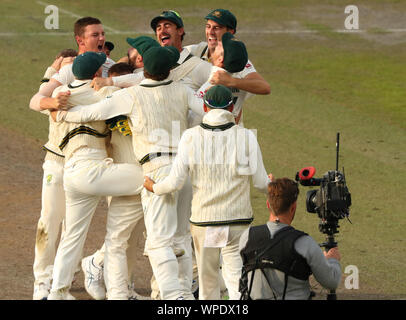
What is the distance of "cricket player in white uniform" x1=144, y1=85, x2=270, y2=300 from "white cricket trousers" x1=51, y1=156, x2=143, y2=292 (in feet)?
2.30

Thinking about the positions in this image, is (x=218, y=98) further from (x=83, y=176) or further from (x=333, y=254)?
(x=333, y=254)

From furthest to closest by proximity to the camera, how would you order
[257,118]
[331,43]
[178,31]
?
1. [331,43]
2. [257,118]
3. [178,31]

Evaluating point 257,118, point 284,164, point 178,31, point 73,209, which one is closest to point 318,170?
point 284,164

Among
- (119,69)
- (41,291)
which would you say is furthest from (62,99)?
(41,291)

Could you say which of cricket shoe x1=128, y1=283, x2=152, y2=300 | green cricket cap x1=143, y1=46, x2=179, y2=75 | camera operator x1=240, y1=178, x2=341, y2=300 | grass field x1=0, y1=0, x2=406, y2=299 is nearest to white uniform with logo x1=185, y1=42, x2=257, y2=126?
green cricket cap x1=143, y1=46, x2=179, y2=75

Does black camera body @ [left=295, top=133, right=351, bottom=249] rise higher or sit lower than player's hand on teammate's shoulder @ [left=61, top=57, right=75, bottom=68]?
lower

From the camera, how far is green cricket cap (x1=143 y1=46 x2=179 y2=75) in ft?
26.1

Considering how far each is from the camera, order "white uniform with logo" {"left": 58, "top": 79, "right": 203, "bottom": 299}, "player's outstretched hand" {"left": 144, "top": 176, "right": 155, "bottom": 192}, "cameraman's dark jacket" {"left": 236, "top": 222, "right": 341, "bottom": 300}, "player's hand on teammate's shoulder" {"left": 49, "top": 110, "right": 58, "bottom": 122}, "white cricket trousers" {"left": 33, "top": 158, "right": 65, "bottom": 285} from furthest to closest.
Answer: "white cricket trousers" {"left": 33, "top": 158, "right": 65, "bottom": 285} < "player's hand on teammate's shoulder" {"left": 49, "top": 110, "right": 58, "bottom": 122} < "white uniform with logo" {"left": 58, "top": 79, "right": 203, "bottom": 299} < "player's outstretched hand" {"left": 144, "top": 176, "right": 155, "bottom": 192} < "cameraman's dark jacket" {"left": 236, "top": 222, "right": 341, "bottom": 300}

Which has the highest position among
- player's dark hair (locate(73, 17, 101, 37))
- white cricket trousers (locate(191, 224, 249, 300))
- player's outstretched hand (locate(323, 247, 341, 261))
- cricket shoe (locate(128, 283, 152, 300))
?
player's dark hair (locate(73, 17, 101, 37))

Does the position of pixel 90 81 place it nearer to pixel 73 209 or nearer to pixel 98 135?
pixel 98 135

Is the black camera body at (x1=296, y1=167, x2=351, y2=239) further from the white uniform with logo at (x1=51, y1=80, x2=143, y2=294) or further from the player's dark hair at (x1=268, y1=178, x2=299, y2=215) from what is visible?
the white uniform with logo at (x1=51, y1=80, x2=143, y2=294)

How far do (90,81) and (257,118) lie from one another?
22.2 ft

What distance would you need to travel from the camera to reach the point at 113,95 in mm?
8109

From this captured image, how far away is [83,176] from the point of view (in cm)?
827
